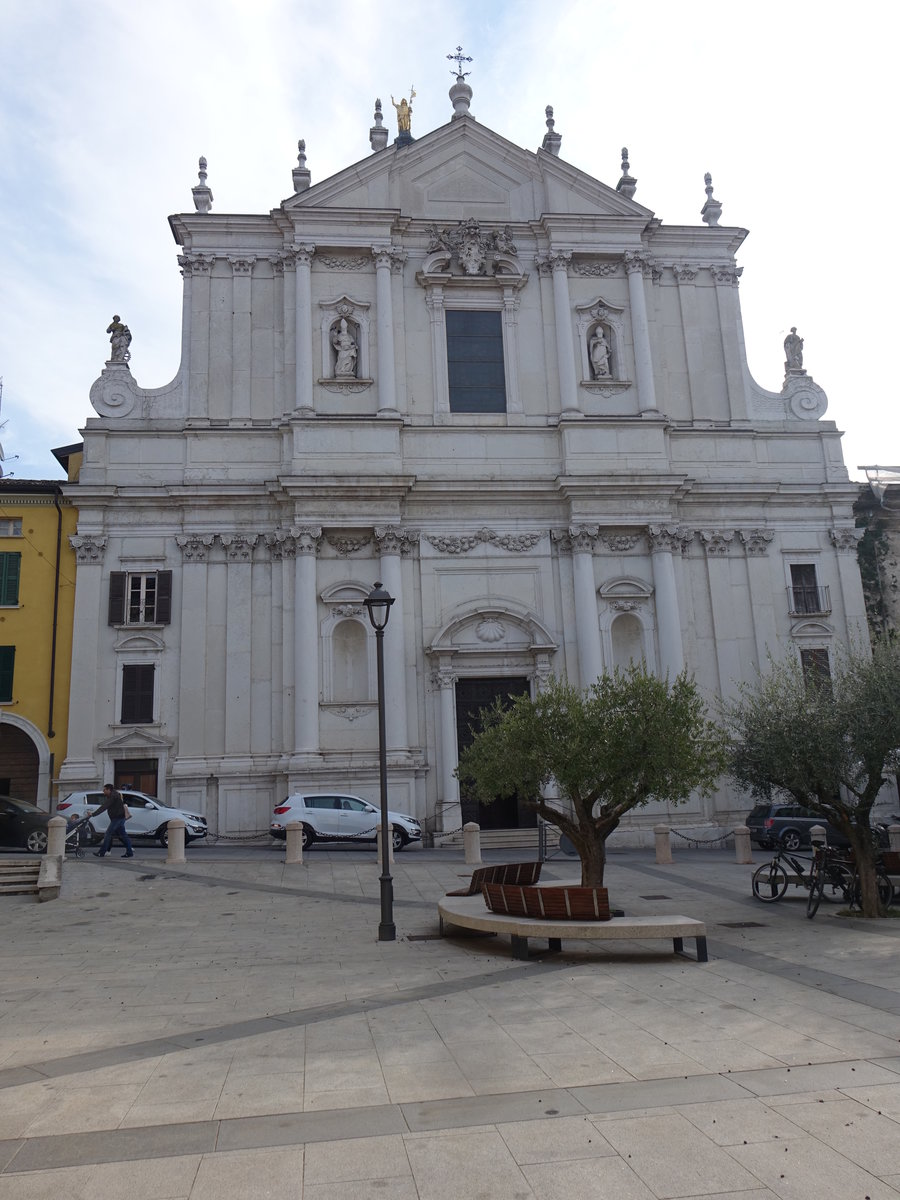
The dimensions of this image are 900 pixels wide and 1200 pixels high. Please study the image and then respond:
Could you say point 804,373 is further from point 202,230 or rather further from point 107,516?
point 107,516

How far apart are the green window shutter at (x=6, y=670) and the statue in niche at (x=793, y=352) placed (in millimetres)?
25542

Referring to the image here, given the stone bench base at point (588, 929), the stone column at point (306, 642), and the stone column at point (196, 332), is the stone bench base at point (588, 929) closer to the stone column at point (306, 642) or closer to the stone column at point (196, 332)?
the stone column at point (306, 642)

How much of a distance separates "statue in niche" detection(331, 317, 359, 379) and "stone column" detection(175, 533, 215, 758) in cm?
630

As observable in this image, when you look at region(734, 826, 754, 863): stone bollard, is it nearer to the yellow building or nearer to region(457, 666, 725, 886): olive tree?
region(457, 666, 725, 886): olive tree

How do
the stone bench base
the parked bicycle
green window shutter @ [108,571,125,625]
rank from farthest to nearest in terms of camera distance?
green window shutter @ [108,571,125,625]
the parked bicycle
the stone bench base

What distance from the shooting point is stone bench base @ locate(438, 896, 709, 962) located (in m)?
11.0

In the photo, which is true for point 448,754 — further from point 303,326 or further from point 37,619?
point 303,326

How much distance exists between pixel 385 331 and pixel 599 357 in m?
6.70

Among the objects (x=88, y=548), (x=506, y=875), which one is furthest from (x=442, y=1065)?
(x=88, y=548)

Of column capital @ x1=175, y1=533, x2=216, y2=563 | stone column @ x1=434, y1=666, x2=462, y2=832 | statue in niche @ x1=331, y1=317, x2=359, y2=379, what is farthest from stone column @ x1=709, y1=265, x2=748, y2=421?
column capital @ x1=175, y1=533, x2=216, y2=563

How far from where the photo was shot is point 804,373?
3166cm

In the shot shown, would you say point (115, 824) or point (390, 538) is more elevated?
point (390, 538)

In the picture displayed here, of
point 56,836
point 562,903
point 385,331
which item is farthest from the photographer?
point 385,331

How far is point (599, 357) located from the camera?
3017 centimetres
